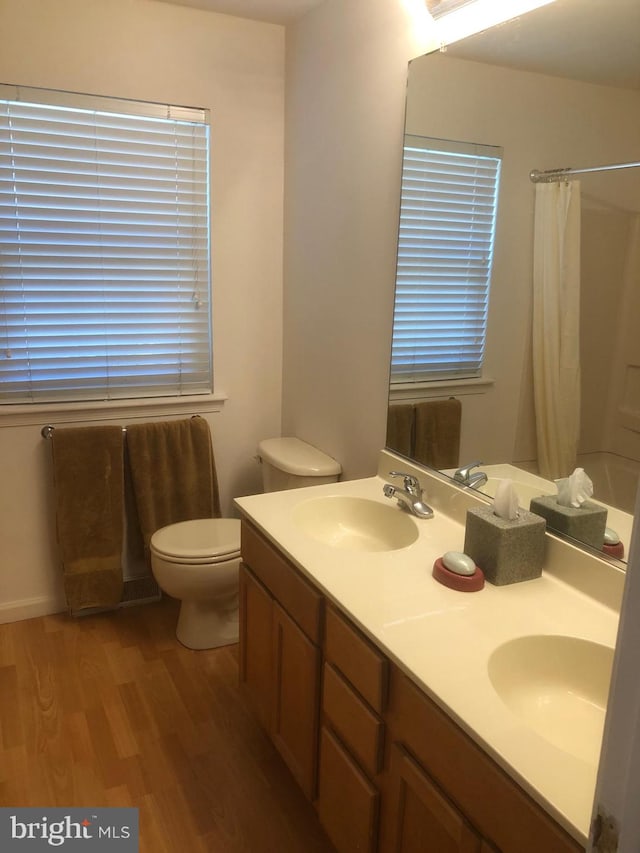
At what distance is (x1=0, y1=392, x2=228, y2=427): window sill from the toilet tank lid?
12.8 inches

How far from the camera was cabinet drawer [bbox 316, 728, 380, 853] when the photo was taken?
1.35 metres

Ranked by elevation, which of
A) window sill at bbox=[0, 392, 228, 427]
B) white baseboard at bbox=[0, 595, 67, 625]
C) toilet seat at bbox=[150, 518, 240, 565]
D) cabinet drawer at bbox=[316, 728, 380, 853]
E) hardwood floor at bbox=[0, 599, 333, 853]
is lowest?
hardwood floor at bbox=[0, 599, 333, 853]

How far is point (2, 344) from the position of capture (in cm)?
249

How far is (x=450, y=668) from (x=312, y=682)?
1.75 ft

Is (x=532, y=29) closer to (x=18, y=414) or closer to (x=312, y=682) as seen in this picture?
(x=312, y=682)

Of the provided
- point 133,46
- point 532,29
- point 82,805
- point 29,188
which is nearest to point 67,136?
point 29,188

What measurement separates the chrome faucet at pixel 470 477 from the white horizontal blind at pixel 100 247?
56.4 inches

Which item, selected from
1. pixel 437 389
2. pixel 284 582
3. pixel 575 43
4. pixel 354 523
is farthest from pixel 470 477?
pixel 575 43

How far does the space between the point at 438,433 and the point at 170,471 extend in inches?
51.9

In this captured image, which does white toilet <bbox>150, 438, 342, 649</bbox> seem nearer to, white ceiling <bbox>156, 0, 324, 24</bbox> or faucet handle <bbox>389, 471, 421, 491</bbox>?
faucet handle <bbox>389, 471, 421, 491</bbox>

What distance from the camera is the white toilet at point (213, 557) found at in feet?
7.91

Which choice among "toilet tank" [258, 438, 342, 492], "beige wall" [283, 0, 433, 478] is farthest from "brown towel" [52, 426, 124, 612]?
"beige wall" [283, 0, 433, 478]

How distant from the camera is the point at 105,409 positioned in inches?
105

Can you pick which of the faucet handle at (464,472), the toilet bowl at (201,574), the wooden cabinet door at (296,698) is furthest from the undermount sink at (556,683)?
the toilet bowl at (201,574)
